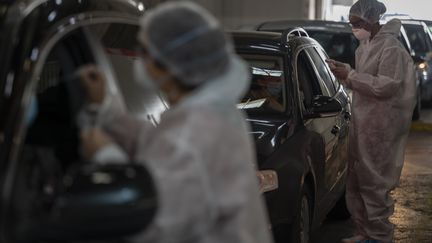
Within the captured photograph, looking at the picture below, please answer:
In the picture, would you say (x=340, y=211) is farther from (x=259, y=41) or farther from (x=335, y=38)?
(x=335, y=38)

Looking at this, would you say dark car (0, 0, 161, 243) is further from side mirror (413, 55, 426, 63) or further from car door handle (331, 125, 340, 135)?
side mirror (413, 55, 426, 63)

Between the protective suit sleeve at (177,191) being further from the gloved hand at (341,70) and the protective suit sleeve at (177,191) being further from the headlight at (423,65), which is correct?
the headlight at (423,65)

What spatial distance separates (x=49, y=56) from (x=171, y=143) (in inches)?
21.9

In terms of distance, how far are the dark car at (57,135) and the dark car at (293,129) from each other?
94.4 inches

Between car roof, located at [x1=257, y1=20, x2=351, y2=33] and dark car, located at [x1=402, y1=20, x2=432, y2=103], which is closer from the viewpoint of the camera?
car roof, located at [x1=257, y1=20, x2=351, y2=33]

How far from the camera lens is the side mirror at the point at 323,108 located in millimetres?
5523

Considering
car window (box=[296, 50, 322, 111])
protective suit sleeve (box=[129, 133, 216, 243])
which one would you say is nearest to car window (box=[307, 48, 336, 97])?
car window (box=[296, 50, 322, 111])

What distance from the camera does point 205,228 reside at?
6.73ft

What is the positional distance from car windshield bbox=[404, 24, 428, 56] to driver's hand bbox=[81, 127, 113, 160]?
1412 cm

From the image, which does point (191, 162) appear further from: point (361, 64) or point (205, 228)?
point (361, 64)

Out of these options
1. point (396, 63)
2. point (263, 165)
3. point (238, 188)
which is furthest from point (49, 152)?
point (396, 63)

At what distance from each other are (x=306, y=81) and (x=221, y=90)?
3.89m

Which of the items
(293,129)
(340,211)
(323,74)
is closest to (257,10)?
(340,211)

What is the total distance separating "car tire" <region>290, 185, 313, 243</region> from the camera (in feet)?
16.3
